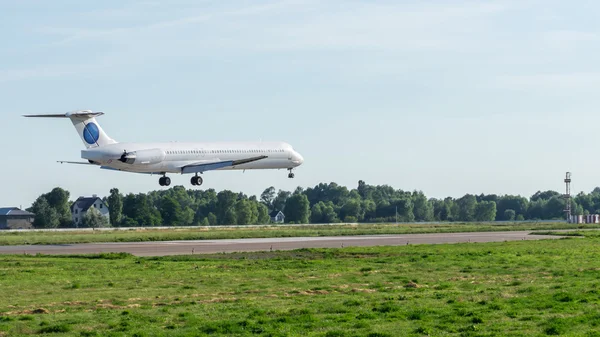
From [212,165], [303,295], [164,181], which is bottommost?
[303,295]

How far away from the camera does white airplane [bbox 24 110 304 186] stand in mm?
82562

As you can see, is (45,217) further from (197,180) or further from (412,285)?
(412,285)

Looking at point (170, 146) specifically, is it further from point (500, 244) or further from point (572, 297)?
point (572, 297)

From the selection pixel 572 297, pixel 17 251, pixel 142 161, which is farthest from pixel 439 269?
pixel 142 161

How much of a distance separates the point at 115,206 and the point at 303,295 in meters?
161

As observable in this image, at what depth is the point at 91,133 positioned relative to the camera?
84.2 metres

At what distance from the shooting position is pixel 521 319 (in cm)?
2608

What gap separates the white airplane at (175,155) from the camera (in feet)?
271

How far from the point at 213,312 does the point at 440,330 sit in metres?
7.31

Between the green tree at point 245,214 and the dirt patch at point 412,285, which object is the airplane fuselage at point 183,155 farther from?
the green tree at point 245,214

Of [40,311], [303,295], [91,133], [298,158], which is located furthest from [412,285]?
[298,158]

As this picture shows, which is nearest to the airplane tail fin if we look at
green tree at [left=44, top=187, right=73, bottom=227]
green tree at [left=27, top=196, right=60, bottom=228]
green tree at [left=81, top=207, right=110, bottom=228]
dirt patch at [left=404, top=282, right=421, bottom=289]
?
dirt patch at [left=404, top=282, right=421, bottom=289]

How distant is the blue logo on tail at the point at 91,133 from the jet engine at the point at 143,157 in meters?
3.79

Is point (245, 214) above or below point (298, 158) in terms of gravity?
below
